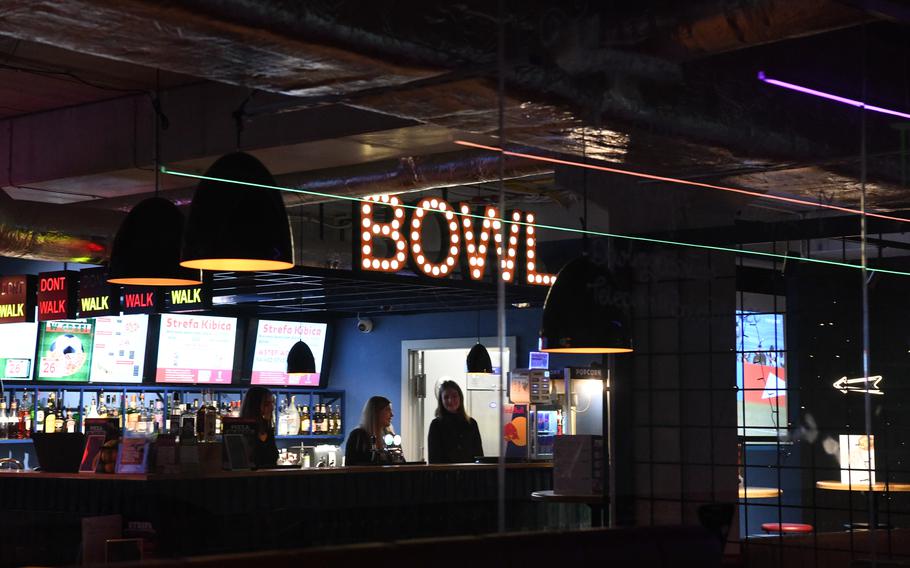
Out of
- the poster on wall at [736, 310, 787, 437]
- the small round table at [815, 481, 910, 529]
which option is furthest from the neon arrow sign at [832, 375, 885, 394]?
the small round table at [815, 481, 910, 529]

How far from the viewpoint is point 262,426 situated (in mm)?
7984

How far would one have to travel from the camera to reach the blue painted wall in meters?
12.3

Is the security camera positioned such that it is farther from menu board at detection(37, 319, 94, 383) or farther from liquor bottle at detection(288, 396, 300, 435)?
menu board at detection(37, 319, 94, 383)

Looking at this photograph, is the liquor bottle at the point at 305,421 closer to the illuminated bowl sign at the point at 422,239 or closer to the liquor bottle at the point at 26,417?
the liquor bottle at the point at 26,417

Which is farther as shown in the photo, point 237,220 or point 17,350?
point 17,350

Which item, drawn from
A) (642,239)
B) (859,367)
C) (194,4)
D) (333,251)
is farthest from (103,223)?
(194,4)

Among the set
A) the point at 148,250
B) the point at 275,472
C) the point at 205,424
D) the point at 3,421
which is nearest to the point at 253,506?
the point at 275,472

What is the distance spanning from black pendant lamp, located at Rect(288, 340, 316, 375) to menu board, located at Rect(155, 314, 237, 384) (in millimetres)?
754

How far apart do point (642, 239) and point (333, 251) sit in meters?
3.79

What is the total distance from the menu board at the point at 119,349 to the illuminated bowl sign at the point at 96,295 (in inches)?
97.4

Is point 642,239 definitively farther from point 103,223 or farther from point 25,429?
point 25,429

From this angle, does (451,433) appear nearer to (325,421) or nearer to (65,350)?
(65,350)

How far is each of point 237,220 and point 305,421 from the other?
9335 mm

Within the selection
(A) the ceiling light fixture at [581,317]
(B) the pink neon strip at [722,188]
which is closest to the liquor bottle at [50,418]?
(A) the ceiling light fixture at [581,317]
